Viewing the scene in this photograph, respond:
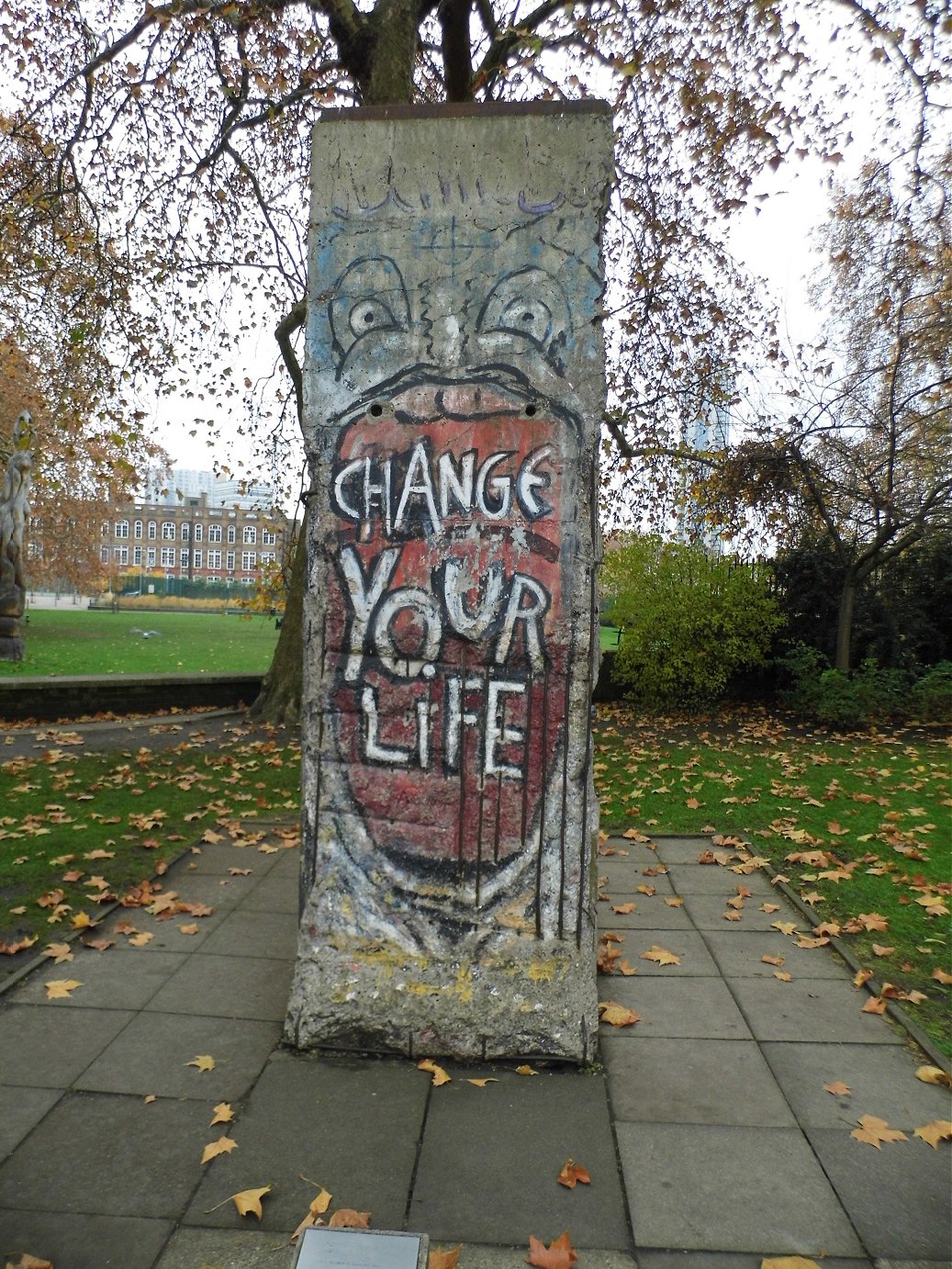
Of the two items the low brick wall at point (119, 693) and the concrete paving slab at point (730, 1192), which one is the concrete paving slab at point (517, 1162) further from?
the low brick wall at point (119, 693)

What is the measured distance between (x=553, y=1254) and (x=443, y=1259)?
29 cm

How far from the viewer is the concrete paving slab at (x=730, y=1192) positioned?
2330 mm

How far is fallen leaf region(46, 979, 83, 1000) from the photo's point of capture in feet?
12.0

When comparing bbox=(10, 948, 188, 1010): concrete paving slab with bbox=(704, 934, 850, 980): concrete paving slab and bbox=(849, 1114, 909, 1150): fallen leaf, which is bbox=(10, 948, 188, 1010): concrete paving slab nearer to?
bbox=(704, 934, 850, 980): concrete paving slab

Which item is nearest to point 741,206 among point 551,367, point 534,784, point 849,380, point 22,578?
point 849,380

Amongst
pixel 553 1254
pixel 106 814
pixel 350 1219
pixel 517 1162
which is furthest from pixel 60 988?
pixel 106 814

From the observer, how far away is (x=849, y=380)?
12.4 meters

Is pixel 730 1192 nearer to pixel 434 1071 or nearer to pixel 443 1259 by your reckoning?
pixel 443 1259

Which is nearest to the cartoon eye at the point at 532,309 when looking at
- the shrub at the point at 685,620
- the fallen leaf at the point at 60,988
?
the fallen leaf at the point at 60,988

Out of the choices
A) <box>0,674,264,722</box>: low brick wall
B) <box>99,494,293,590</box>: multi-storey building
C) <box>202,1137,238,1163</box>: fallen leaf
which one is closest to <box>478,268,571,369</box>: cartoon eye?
<box>202,1137,238,1163</box>: fallen leaf

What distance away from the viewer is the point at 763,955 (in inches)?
166

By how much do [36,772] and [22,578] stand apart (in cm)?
1217

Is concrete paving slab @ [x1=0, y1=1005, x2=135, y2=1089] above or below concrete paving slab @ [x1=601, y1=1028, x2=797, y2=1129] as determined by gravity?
below

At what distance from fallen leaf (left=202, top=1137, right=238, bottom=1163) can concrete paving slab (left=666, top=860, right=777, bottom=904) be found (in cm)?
318
